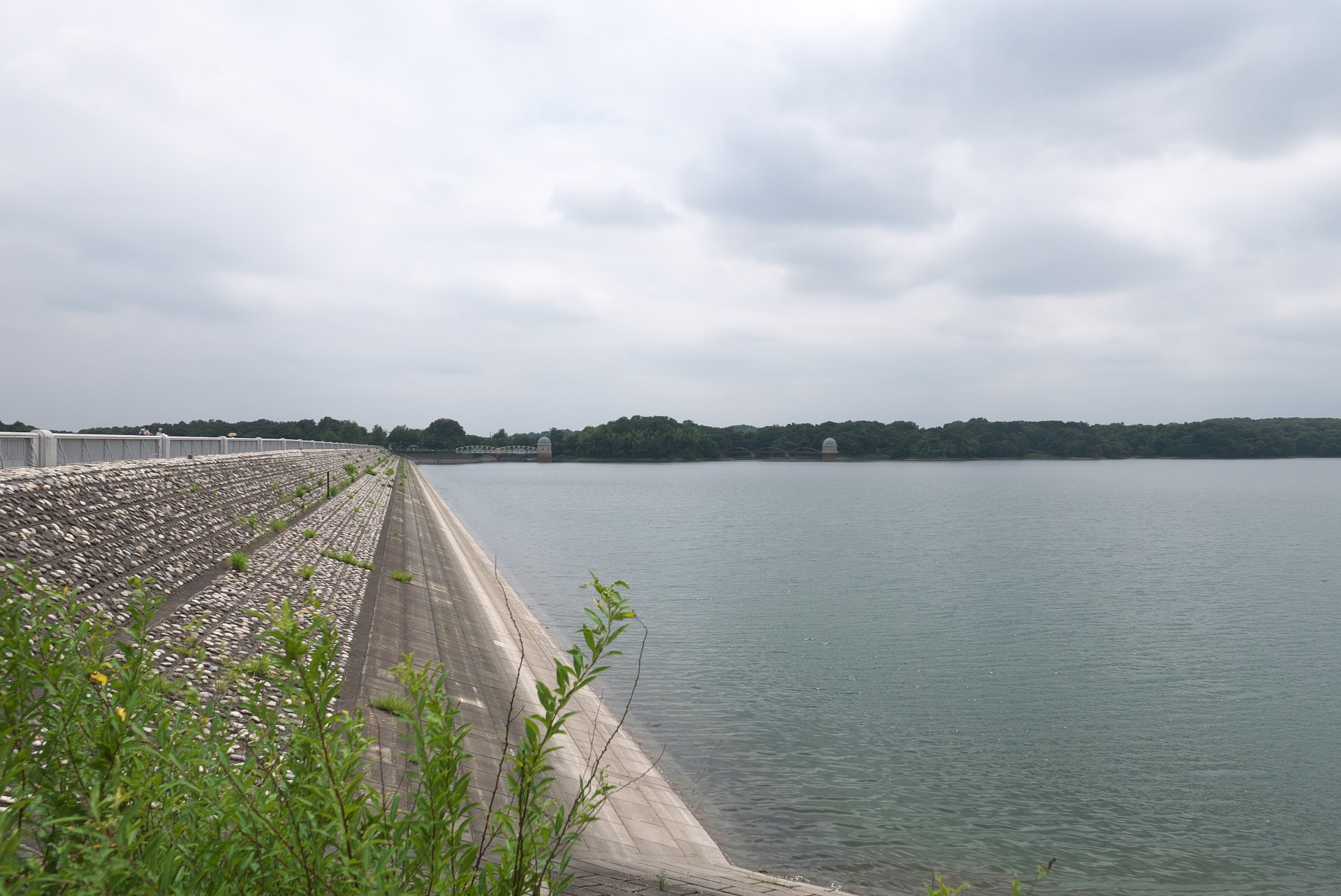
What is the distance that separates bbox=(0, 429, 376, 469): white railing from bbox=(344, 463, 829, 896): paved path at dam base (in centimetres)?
656

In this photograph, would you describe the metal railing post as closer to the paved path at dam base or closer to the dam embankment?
the dam embankment

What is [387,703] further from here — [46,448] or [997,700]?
[997,700]

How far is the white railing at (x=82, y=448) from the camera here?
15.1 metres

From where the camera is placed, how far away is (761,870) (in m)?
11.5

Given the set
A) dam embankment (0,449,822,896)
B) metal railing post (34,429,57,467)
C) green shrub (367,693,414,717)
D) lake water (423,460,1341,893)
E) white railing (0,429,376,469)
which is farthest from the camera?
metal railing post (34,429,57,467)

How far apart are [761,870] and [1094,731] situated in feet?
33.4

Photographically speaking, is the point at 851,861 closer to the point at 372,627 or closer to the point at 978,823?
the point at 978,823

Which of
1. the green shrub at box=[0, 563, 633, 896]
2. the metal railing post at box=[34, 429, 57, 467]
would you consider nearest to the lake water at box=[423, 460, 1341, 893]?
the green shrub at box=[0, 563, 633, 896]

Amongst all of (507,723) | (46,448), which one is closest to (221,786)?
(507,723)

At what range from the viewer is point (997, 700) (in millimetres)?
20062

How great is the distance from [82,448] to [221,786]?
18.3 metres

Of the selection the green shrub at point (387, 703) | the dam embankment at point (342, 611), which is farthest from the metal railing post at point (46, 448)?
the green shrub at point (387, 703)

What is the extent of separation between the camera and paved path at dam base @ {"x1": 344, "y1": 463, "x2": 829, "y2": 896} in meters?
8.52

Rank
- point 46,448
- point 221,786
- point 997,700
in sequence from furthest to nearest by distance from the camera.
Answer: point 997,700 < point 46,448 < point 221,786
